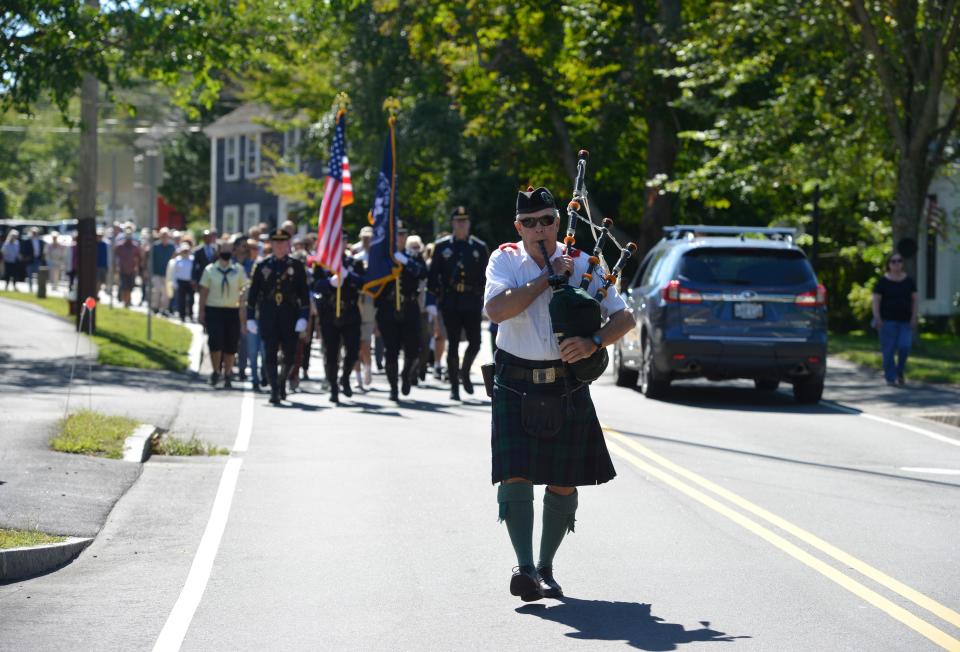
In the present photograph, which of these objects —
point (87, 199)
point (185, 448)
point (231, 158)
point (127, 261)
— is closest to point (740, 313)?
point (185, 448)

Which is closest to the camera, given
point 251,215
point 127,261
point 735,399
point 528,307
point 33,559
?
point 528,307

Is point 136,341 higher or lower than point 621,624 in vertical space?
lower

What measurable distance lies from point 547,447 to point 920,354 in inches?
811

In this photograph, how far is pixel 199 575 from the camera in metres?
8.37

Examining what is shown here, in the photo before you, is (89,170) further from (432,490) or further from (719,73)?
(432,490)

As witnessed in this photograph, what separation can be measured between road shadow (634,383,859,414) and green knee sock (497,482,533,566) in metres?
10.5

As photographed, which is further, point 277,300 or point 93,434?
point 277,300

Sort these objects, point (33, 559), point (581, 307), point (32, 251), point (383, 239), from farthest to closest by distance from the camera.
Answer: point (32, 251)
point (383, 239)
point (33, 559)
point (581, 307)

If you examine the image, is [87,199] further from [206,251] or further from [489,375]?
[489,375]

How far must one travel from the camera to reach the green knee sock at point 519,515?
25.1 feet

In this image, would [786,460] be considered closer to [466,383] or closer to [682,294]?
[682,294]

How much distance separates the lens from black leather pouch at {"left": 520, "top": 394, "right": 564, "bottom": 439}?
7656mm

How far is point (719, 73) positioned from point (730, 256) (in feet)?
37.0

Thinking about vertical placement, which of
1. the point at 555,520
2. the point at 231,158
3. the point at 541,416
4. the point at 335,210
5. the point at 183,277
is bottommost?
the point at 555,520
